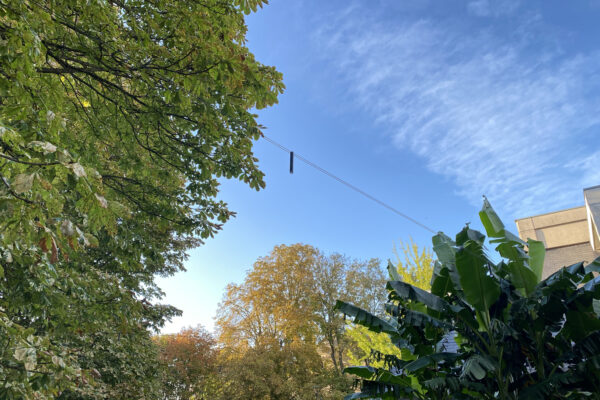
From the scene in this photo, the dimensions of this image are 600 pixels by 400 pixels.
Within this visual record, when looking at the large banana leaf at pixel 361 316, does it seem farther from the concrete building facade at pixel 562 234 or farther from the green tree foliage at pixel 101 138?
the concrete building facade at pixel 562 234

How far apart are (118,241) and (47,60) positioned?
104 inches

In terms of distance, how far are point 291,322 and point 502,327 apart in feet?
52.8

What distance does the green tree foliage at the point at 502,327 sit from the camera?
12.4 ft

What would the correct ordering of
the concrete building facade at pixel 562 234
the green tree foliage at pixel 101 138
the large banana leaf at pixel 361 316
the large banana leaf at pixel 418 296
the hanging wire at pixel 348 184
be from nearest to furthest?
the green tree foliage at pixel 101 138 < the large banana leaf at pixel 418 296 < the large banana leaf at pixel 361 316 < the hanging wire at pixel 348 184 < the concrete building facade at pixel 562 234

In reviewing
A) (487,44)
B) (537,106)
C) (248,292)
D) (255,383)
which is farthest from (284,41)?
(248,292)

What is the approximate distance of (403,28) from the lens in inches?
383

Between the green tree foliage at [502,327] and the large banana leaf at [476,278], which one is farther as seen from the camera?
the large banana leaf at [476,278]

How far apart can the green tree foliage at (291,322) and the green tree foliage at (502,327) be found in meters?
12.9

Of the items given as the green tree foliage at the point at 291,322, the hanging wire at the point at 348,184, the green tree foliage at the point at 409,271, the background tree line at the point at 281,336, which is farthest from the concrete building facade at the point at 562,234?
the green tree foliage at the point at 291,322

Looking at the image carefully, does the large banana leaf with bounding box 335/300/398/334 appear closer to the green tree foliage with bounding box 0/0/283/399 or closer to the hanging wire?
the green tree foliage with bounding box 0/0/283/399

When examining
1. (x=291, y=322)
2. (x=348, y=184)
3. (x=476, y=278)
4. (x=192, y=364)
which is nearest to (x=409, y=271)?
(x=348, y=184)

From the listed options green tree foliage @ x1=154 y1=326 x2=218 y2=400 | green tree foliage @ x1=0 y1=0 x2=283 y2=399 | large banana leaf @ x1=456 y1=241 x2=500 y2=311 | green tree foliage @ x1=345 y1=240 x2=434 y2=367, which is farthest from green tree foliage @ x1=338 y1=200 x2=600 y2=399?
green tree foliage @ x1=154 y1=326 x2=218 y2=400

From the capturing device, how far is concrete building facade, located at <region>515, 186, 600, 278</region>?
1470cm

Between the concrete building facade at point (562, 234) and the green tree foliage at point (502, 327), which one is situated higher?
the concrete building facade at point (562, 234)
